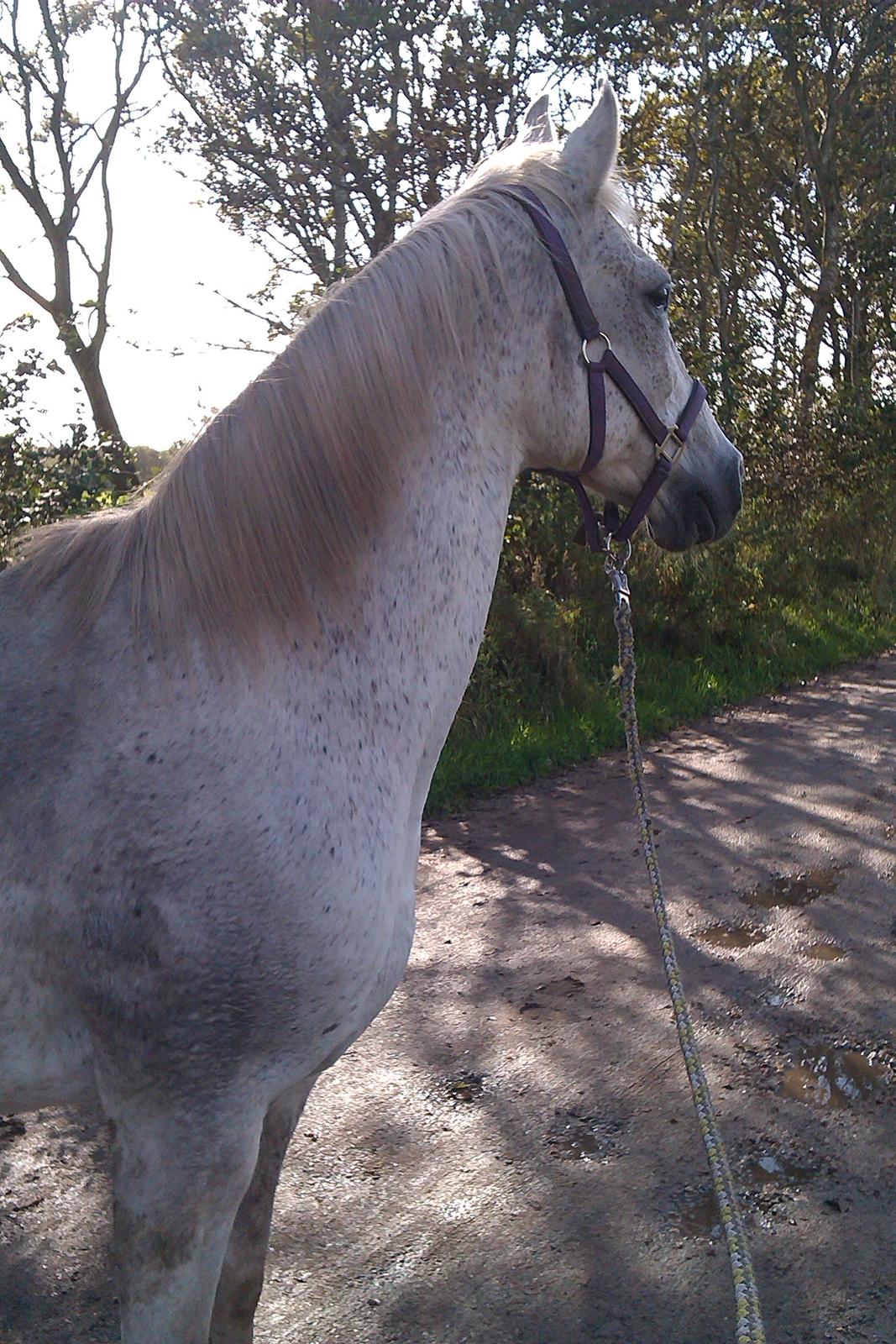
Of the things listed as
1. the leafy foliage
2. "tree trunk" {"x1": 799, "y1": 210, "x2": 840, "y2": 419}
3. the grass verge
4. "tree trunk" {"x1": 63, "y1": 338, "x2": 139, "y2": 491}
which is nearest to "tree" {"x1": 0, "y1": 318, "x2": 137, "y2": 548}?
the leafy foliage

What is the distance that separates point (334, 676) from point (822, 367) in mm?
12128

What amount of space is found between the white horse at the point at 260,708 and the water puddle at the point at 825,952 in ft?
7.94

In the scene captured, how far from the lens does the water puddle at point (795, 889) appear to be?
4.27 meters

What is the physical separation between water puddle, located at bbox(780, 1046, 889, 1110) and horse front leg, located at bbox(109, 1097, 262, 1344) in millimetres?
1863

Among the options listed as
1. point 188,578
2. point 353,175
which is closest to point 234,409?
point 188,578

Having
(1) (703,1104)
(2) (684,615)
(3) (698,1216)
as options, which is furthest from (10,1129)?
(2) (684,615)

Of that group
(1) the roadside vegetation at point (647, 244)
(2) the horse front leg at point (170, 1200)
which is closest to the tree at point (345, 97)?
(1) the roadside vegetation at point (647, 244)

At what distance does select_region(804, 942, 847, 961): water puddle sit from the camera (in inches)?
147

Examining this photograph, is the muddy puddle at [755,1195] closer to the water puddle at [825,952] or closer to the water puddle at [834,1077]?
the water puddle at [834,1077]

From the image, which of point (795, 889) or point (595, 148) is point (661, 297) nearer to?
point (595, 148)

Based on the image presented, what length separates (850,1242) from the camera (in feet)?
7.60

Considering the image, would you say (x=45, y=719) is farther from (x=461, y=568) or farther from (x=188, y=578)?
(x=461, y=568)

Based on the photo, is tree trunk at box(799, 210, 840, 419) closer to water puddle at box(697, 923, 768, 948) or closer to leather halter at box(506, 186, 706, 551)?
water puddle at box(697, 923, 768, 948)

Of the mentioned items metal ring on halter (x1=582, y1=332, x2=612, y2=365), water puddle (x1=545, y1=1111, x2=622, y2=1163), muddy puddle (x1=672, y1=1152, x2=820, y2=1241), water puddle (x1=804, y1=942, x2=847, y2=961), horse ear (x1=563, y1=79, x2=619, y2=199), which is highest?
horse ear (x1=563, y1=79, x2=619, y2=199)
